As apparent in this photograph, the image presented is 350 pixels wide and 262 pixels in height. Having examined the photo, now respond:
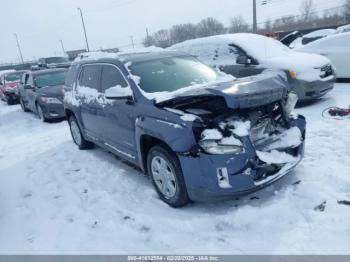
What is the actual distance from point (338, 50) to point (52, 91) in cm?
871

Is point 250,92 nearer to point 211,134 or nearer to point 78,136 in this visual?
point 211,134

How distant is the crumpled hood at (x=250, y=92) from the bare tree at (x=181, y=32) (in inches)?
2809

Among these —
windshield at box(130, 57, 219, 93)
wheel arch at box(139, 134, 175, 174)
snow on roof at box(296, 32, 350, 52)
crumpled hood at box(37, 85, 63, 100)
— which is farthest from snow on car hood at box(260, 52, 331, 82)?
crumpled hood at box(37, 85, 63, 100)

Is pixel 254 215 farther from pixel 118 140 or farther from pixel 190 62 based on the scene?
pixel 190 62

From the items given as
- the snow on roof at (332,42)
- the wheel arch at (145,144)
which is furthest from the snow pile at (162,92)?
the snow on roof at (332,42)

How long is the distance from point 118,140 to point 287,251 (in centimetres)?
285

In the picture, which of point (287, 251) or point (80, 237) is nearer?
point (287, 251)

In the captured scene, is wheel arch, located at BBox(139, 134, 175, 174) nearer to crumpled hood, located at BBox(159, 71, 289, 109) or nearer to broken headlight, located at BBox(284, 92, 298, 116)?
crumpled hood, located at BBox(159, 71, 289, 109)

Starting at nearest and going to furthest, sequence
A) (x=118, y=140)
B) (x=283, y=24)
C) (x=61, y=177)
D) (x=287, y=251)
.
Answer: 1. (x=287, y=251)
2. (x=118, y=140)
3. (x=61, y=177)
4. (x=283, y=24)

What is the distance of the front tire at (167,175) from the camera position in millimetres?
3455

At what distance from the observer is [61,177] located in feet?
17.4

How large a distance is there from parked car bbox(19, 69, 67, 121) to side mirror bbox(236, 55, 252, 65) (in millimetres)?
5687

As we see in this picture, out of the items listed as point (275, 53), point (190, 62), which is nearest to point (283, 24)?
point (275, 53)

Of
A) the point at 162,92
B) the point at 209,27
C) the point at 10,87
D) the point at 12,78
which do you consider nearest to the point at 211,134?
the point at 162,92
